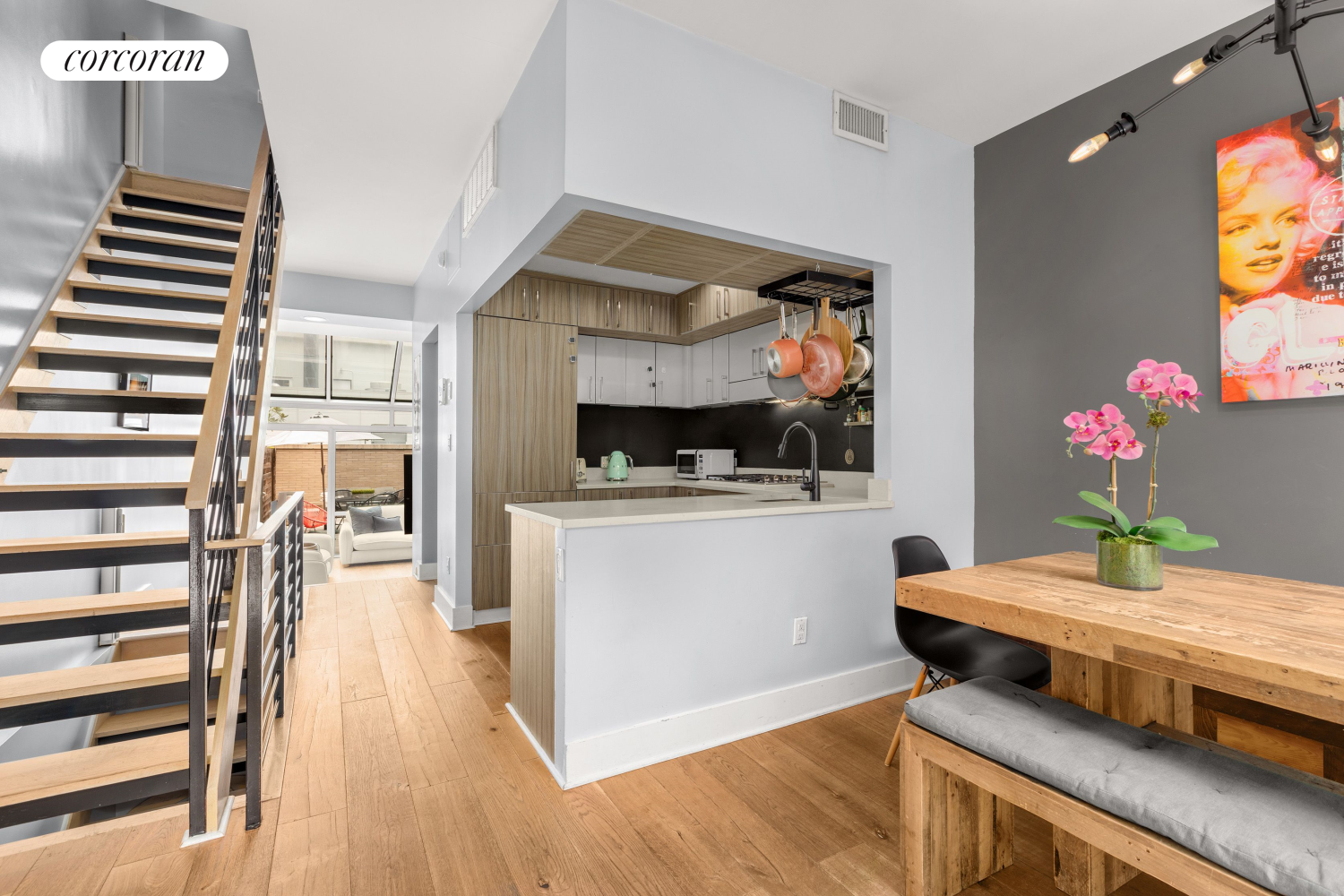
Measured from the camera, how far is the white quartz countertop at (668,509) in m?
2.23

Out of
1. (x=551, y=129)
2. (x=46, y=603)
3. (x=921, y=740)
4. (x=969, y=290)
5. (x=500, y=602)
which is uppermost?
(x=551, y=129)

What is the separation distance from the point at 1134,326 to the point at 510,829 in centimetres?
308

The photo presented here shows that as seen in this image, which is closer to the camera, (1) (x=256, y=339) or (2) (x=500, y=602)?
(1) (x=256, y=339)

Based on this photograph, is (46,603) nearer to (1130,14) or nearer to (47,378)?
(47,378)

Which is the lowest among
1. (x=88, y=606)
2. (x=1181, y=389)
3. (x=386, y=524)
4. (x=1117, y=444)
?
(x=386, y=524)

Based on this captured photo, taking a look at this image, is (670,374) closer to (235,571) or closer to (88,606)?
(235,571)

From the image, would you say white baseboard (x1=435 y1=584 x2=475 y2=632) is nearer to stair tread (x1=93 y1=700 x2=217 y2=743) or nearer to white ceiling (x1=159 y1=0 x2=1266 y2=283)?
stair tread (x1=93 y1=700 x2=217 y2=743)

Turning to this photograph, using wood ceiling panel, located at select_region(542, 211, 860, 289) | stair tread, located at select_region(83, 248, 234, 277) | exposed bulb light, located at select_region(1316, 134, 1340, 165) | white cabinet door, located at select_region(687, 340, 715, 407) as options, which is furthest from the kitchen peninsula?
white cabinet door, located at select_region(687, 340, 715, 407)

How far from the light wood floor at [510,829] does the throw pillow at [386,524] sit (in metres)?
4.43

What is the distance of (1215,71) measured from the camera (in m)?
2.29

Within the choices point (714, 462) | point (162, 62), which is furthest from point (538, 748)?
point (714, 462)

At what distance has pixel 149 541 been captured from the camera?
2.19 meters

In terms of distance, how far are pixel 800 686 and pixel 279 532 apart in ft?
8.66

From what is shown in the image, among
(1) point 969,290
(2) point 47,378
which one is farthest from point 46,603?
(1) point 969,290
